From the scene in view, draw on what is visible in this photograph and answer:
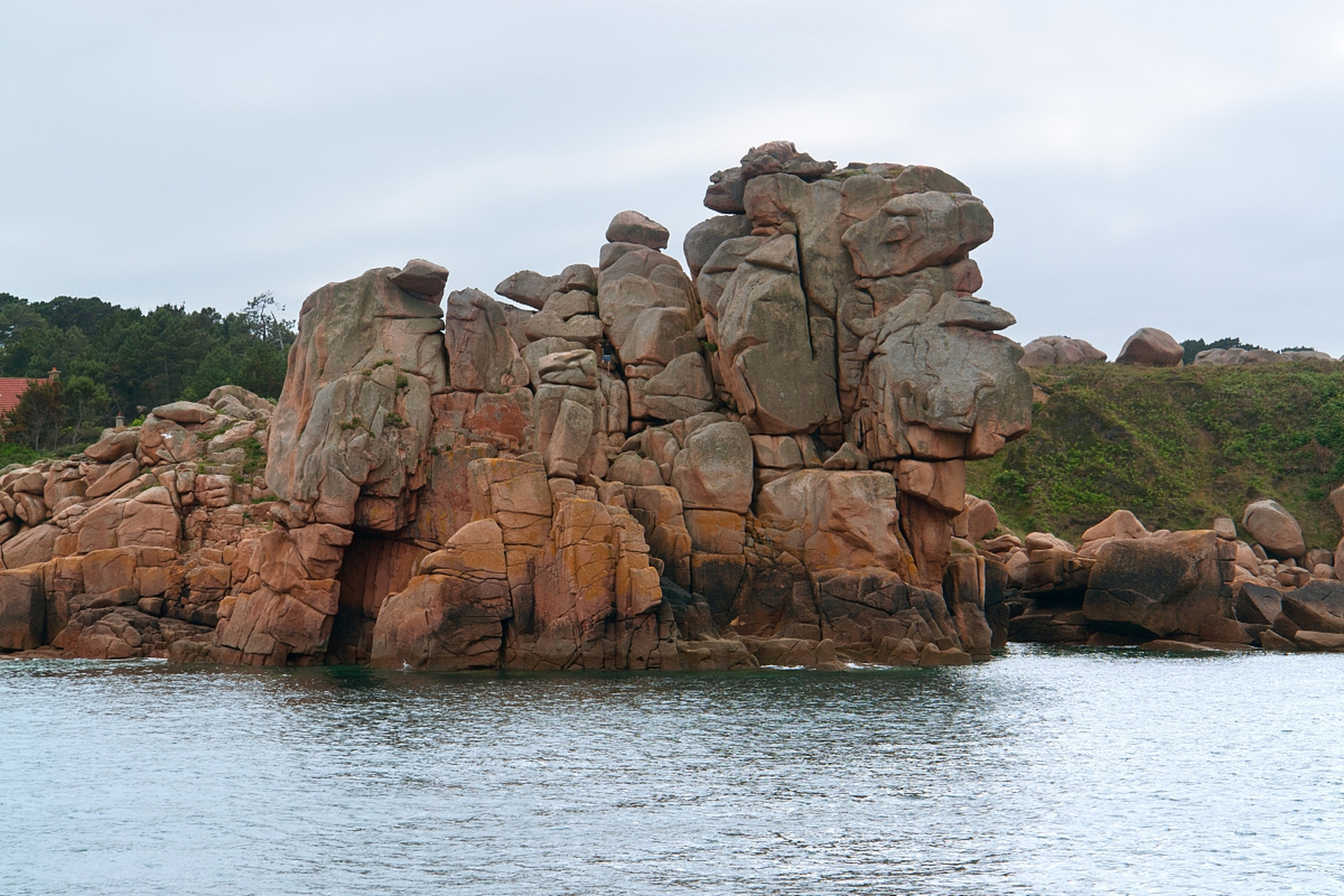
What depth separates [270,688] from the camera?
4206 centimetres

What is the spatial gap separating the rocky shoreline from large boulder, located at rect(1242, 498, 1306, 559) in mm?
19493

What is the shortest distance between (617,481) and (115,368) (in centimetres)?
5473

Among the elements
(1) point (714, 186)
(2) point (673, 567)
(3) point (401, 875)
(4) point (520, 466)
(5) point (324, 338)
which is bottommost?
(3) point (401, 875)

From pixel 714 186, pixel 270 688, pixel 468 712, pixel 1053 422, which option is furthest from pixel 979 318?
pixel 1053 422

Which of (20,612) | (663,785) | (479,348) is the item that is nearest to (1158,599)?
(479,348)

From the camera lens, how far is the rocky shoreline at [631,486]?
1828 inches

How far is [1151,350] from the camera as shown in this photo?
10638 centimetres

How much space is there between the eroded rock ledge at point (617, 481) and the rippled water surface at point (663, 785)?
12.0 ft

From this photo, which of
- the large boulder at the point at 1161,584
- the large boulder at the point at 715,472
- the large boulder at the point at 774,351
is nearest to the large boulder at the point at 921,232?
the large boulder at the point at 774,351

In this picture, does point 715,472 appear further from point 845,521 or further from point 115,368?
point 115,368

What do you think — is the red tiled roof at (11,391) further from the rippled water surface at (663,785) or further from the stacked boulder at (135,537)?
the rippled water surface at (663,785)

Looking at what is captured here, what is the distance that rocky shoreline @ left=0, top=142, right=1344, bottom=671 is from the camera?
1828 inches

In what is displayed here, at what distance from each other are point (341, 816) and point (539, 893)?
6.69m

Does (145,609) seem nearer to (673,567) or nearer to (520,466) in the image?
(520,466)
